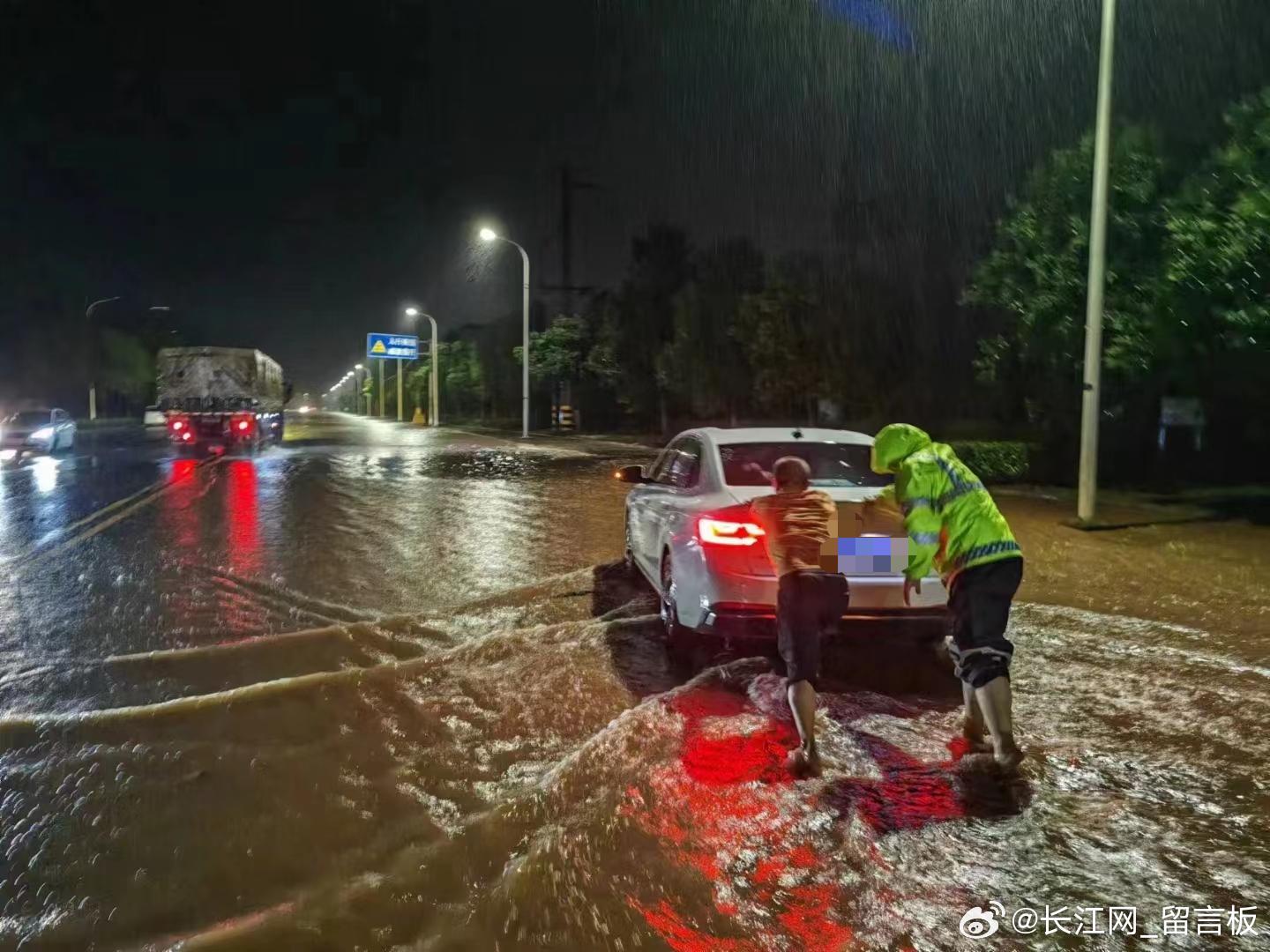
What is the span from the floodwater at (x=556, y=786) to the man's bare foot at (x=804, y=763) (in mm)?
92

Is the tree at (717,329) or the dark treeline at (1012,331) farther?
the tree at (717,329)

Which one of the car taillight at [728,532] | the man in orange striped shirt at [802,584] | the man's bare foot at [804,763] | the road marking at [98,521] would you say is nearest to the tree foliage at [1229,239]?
the car taillight at [728,532]

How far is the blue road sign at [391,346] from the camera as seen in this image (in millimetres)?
74562

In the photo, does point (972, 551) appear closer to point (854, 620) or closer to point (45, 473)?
point (854, 620)

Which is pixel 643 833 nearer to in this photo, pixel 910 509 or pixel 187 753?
pixel 910 509

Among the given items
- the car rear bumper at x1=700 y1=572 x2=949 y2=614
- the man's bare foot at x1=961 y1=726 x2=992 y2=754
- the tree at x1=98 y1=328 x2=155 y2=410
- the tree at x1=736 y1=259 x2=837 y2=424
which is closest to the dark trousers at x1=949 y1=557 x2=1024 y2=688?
the man's bare foot at x1=961 y1=726 x2=992 y2=754

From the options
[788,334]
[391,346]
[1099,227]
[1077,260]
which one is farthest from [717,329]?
[391,346]

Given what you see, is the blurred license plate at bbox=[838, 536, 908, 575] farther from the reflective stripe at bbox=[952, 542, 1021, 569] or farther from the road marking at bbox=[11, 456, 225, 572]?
the road marking at bbox=[11, 456, 225, 572]

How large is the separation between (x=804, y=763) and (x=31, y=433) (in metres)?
30.3

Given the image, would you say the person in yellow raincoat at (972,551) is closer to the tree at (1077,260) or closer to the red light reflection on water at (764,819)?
the red light reflection on water at (764,819)

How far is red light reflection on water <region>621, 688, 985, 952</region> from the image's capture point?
3.49 m

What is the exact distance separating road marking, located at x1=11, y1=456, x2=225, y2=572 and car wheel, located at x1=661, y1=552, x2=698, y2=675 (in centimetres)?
680

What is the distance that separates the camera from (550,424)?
60781 millimetres

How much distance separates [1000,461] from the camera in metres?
21.8
